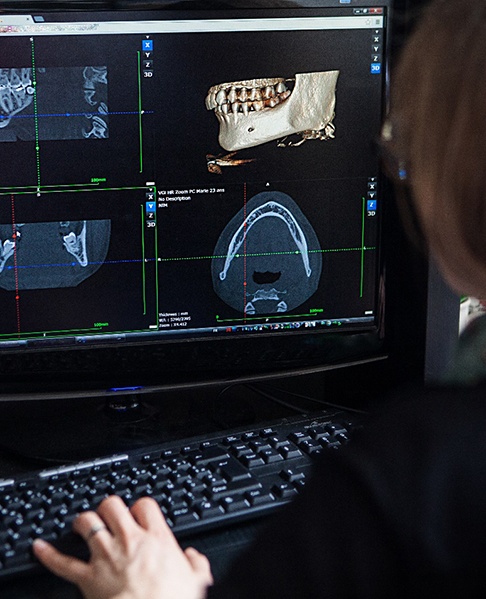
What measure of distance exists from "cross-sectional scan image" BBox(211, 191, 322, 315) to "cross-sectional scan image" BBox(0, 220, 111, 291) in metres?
0.15

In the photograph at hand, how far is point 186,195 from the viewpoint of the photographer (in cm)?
125

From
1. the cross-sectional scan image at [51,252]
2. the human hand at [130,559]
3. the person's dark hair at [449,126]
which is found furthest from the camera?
the cross-sectional scan image at [51,252]

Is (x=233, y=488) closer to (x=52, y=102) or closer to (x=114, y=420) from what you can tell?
(x=114, y=420)

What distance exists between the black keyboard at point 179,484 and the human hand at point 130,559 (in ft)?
0.06

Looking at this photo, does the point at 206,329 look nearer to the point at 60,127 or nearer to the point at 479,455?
the point at 60,127

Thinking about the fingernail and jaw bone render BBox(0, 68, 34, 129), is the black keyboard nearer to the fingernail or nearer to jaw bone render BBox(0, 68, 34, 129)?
the fingernail

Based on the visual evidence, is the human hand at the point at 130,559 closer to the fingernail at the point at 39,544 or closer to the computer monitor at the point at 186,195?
the fingernail at the point at 39,544

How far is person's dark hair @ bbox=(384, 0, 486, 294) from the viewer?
0.67m

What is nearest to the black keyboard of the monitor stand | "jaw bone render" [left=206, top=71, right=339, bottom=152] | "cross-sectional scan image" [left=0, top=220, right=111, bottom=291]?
the monitor stand

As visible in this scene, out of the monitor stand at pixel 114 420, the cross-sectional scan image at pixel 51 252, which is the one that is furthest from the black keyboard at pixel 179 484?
the cross-sectional scan image at pixel 51 252

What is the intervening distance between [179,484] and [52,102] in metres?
0.47

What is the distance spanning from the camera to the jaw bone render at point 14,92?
3.81 ft

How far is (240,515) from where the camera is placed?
1072 mm

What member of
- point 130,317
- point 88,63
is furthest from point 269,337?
point 88,63
